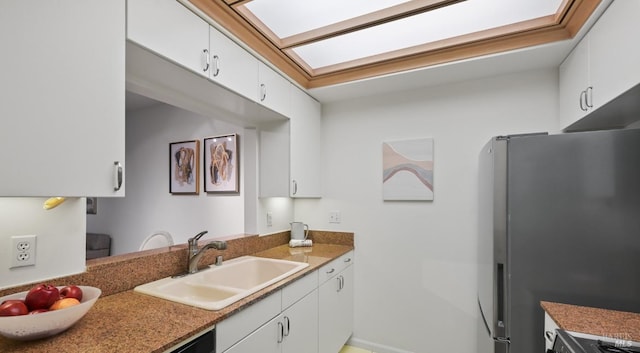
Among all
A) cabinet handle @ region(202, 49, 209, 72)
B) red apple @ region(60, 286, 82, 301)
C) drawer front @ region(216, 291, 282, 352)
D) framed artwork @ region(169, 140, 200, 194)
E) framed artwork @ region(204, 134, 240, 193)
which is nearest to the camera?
red apple @ region(60, 286, 82, 301)

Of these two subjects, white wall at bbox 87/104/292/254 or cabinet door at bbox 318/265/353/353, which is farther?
white wall at bbox 87/104/292/254

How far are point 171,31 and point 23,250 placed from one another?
1.03 meters

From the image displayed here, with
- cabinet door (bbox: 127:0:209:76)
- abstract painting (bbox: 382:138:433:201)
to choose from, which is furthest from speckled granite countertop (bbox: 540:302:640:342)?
cabinet door (bbox: 127:0:209:76)

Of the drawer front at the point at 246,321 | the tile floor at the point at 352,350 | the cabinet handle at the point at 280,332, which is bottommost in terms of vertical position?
the tile floor at the point at 352,350

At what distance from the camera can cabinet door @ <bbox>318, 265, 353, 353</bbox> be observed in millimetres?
1965

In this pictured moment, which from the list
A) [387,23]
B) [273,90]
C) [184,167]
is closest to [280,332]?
[273,90]

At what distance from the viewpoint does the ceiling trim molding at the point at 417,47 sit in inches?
57.5

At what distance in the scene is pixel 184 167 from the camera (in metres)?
3.27

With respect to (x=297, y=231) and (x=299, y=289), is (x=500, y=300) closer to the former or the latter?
(x=299, y=289)

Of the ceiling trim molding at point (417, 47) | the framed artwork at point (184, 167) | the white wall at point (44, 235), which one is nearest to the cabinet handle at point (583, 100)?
the ceiling trim molding at point (417, 47)

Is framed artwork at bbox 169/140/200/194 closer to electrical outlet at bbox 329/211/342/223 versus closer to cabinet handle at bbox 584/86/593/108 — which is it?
electrical outlet at bbox 329/211/342/223

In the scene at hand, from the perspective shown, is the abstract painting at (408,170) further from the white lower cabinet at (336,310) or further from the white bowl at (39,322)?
the white bowl at (39,322)

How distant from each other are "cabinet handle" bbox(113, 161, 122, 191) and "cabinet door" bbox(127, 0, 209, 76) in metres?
0.49

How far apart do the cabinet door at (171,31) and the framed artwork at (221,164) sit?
1525mm
